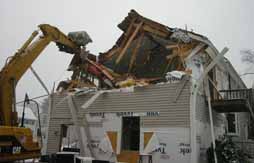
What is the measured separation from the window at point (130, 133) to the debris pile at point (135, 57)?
1.74 metres

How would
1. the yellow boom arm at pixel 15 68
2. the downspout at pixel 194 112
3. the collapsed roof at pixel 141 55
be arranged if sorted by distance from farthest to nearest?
the collapsed roof at pixel 141 55
the downspout at pixel 194 112
the yellow boom arm at pixel 15 68

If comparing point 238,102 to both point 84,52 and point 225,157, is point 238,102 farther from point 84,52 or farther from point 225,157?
point 84,52

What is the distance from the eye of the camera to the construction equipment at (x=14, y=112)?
26.9 ft

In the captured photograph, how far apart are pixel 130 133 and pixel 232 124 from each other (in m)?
6.57

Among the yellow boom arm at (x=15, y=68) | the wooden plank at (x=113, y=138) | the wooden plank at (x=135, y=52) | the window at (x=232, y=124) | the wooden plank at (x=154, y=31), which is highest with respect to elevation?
the wooden plank at (x=154, y=31)

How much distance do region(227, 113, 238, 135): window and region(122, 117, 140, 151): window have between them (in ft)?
19.4

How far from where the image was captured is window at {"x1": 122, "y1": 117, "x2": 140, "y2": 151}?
42.8ft

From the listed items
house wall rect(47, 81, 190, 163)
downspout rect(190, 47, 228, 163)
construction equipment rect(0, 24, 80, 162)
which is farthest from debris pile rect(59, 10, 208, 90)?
construction equipment rect(0, 24, 80, 162)

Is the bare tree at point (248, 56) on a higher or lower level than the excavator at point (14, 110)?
higher

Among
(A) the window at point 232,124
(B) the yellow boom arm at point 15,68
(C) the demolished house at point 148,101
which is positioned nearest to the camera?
(B) the yellow boom arm at point 15,68

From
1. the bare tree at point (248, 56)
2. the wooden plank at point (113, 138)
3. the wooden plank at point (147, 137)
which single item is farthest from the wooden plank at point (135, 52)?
the bare tree at point (248, 56)

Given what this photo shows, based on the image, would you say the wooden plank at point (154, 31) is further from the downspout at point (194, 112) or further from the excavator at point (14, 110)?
the excavator at point (14, 110)

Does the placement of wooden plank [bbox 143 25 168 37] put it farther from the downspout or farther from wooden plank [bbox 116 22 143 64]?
the downspout

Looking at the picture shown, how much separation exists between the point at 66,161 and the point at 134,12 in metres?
8.76
